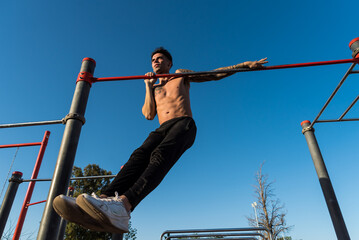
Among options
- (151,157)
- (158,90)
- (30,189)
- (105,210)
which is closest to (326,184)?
(158,90)

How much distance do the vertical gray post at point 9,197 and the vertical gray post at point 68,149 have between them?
348 centimetres

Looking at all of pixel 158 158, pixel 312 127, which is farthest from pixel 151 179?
pixel 312 127

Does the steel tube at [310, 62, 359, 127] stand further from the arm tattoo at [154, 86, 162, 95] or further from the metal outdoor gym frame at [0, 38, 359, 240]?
the arm tattoo at [154, 86, 162, 95]

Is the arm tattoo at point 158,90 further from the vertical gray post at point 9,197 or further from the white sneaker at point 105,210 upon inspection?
the vertical gray post at point 9,197

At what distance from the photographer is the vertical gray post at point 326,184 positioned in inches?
118

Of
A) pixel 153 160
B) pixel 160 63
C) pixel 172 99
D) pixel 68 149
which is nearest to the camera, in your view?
pixel 153 160

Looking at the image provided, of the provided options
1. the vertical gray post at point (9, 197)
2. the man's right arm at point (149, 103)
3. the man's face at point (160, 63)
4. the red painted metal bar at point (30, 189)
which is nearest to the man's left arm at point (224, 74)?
the man's face at point (160, 63)

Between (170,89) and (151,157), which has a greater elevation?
(170,89)

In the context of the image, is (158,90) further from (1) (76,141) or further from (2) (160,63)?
(1) (76,141)

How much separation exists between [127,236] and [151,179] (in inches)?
879

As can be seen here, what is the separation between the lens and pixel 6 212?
4.13m

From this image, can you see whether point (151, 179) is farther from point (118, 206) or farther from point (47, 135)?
point (47, 135)

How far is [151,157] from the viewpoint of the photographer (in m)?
1.73

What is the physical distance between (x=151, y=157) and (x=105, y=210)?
548 mm
